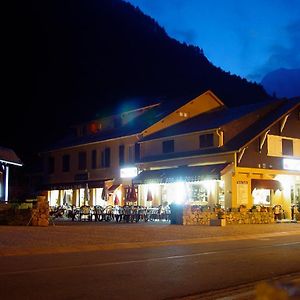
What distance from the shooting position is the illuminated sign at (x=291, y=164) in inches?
1442

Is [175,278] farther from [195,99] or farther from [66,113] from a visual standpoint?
[66,113]

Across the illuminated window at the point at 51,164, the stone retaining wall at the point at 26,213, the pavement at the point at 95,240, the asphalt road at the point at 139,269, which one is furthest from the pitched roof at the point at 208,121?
the asphalt road at the point at 139,269

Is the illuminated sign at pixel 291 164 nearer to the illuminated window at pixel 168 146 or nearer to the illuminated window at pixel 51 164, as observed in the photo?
the illuminated window at pixel 168 146

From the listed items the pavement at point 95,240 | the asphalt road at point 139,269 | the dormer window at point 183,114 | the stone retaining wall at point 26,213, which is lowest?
the asphalt road at point 139,269

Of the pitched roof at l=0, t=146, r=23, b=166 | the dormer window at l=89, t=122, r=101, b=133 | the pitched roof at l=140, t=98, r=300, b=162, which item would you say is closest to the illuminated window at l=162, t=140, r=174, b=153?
the pitched roof at l=140, t=98, r=300, b=162

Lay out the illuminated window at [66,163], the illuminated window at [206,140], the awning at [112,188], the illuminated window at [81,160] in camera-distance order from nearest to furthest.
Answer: the illuminated window at [206,140] → the awning at [112,188] → the illuminated window at [81,160] → the illuminated window at [66,163]

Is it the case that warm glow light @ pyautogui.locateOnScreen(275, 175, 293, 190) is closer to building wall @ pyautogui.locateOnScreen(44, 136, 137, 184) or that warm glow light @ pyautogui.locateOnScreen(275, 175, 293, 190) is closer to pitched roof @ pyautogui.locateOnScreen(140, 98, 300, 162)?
pitched roof @ pyautogui.locateOnScreen(140, 98, 300, 162)

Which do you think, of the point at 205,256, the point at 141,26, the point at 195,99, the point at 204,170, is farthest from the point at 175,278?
the point at 141,26

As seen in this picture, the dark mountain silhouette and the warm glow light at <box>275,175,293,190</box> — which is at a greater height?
the dark mountain silhouette

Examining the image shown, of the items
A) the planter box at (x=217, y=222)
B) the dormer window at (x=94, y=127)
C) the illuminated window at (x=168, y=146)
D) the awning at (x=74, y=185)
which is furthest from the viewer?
the dormer window at (x=94, y=127)

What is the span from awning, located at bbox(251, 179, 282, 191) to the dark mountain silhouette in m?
32.0

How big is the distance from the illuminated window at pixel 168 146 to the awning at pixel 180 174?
4.86ft

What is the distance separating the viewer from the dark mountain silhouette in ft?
238

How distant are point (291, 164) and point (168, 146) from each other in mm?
8165
